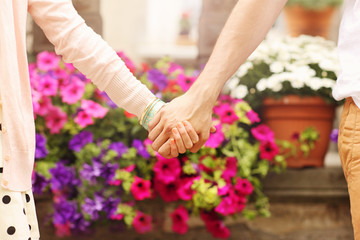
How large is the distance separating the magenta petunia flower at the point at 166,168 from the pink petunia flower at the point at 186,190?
5 centimetres

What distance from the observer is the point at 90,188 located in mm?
2885

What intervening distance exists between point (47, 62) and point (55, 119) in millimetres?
376

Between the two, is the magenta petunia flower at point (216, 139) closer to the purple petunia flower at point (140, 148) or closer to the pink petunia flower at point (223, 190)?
the pink petunia flower at point (223, 190)

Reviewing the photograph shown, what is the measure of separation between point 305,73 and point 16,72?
2069 millimetres

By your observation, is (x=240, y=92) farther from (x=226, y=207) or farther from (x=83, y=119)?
(x=83, y=119)

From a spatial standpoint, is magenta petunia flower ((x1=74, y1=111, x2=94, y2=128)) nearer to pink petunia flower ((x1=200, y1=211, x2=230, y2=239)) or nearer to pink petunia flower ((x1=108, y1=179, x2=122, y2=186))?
pink petunia flower ((x1=108, y1=179, x2=122, y2=186))

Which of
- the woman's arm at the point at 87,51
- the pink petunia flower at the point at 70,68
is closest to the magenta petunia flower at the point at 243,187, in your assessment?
the woman's arm at the point at 87,51

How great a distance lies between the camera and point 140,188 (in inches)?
110

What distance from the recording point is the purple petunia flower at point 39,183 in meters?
2.88

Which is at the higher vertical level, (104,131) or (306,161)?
(104,131)

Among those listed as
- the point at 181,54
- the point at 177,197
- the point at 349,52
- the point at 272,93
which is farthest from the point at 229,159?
the point at 181,54

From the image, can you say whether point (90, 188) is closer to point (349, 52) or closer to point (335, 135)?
point (335, 135)

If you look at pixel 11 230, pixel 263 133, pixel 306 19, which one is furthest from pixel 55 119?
pixel 306 19

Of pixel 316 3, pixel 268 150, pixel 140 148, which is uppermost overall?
pixel 316 3
